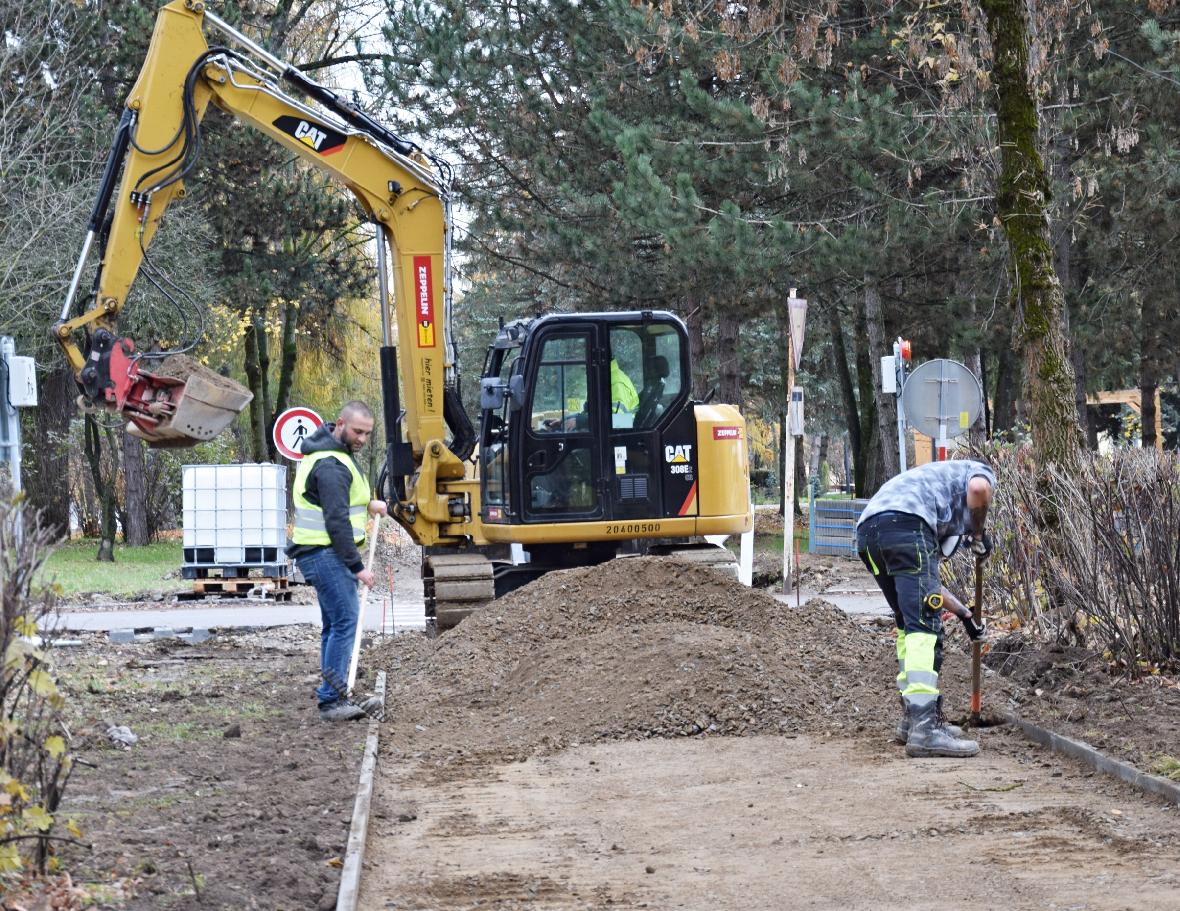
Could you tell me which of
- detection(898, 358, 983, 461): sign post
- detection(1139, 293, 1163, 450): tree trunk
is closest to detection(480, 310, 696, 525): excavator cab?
detection(898, 358, 983, 461): sign post

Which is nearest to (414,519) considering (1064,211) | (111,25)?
(1064,211)

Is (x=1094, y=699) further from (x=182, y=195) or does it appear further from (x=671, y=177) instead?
(x=671, y=177)

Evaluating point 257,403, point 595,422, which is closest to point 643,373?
point 595,422

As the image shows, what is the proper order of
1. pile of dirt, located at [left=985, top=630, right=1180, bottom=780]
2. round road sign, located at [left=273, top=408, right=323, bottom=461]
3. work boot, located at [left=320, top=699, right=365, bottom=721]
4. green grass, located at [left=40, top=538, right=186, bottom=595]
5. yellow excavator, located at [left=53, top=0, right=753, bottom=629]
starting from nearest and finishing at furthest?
pile of dirt, located at [left=985, top=630, right=1180, bottom=780] → work boot, located at [left=320, top=699, right=365, bottom=721] → yellow excavator, located at [left=53, top=0, right=753, bottom=629] → round road sign, located at [left=273, top=408, right=323, bottom=461] → green grass, located at [left=40, top=538, right=186, bottom=595]

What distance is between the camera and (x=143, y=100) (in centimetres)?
1514

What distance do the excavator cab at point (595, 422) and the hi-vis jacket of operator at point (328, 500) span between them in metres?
4.58

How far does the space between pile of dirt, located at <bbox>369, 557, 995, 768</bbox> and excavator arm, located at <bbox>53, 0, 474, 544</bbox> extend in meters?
2.46

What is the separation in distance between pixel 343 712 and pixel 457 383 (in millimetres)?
6376

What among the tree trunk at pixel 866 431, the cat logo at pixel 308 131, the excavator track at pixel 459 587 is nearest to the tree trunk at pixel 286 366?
the tree trunk at pixel 866 431

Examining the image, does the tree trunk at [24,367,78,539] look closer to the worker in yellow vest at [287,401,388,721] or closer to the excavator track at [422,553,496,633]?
the excavator track at [422,553,496,633]

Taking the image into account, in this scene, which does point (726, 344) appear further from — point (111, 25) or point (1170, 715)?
point (1170, 715)

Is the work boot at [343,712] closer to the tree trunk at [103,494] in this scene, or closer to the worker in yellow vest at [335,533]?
the worker in yellow vest at [335,533]

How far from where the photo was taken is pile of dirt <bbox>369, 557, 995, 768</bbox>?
10.2 m

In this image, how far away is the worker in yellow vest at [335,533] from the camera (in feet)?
35.6
